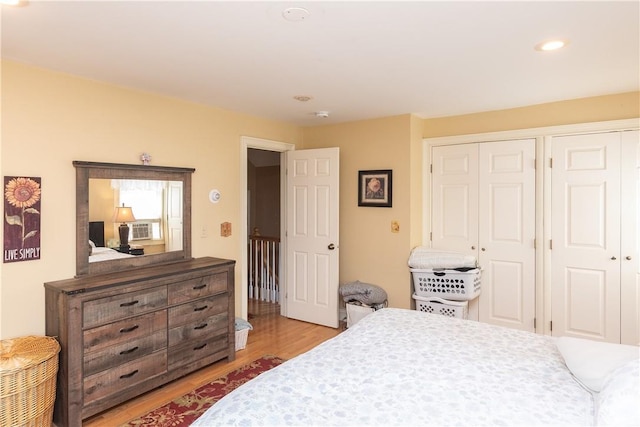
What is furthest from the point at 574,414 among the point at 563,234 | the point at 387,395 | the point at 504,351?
the point at 563,234

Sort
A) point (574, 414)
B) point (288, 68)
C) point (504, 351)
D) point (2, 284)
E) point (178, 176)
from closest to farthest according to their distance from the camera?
point (574, 414)
point (504, 351)
point (2, 284)
point (288, 68)
point (178, 176)

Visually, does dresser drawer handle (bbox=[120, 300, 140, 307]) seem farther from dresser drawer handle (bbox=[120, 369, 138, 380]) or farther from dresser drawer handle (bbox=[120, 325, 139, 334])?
dresser drawer handle (bbox=[120, 369, 138, 380])

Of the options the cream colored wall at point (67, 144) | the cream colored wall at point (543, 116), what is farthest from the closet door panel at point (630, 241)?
the cream colored wall at point (67, 144)

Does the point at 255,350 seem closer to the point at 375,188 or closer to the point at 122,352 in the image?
the point at 122,352

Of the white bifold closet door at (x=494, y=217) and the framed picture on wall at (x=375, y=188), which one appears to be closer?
the white bifold closet door at (x=494, y=217)

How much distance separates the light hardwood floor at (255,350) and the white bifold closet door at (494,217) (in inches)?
66.7

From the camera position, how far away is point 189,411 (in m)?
2.52

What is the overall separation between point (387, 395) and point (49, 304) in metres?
2.33

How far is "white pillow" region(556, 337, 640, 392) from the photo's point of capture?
1.49m

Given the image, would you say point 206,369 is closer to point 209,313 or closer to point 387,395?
point 209,313

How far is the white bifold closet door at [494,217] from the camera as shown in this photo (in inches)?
A: 143

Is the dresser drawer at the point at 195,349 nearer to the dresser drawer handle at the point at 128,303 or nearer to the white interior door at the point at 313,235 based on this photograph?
the dresser drawer handle at the point at 128,303

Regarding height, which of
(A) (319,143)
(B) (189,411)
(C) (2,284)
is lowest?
(B) (189,411)

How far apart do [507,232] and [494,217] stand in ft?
0.63
